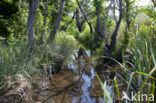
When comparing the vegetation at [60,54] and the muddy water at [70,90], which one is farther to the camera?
the muddy water at [70,90]

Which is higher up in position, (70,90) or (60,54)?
(60,54)

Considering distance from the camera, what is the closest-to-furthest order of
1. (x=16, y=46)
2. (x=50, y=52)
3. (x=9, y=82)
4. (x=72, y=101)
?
(x=9, y=82)
(x=16, y=46)
(x=72, y=101)
(x=50, y=52)

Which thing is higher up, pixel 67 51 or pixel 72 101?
pixel 67 51

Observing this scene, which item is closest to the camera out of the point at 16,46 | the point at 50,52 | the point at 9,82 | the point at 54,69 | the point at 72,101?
the point at 9,82

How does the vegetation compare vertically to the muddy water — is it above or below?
above

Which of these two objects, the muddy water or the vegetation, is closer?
the vegetation

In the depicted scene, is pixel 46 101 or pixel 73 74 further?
pixel 73 74

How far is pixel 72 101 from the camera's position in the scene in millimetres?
2842

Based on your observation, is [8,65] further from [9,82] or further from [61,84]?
[61,84]

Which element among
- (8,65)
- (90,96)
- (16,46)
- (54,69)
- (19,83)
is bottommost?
(90,96)

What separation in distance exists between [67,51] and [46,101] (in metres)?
2.13

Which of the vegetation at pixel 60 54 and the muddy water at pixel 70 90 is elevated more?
the vegetation at pixel 60 54

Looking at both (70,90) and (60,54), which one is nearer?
(70,90)

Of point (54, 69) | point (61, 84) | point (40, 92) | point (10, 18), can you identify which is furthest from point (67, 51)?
Result: point (10, 18)
